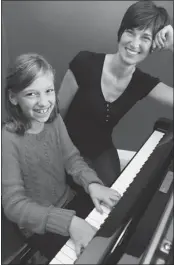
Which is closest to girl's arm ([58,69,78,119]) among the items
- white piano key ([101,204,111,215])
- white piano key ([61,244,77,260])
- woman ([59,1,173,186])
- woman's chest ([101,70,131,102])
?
woman ([59,1,173,186])

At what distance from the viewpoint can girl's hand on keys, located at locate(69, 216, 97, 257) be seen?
0.80m

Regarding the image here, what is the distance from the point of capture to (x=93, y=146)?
1.21m

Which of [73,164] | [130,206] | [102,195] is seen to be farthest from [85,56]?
[130,206]

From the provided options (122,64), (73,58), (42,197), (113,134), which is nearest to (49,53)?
(73,58)

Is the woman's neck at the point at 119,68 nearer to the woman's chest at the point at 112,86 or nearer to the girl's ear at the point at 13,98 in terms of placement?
the woman's chest at the point at 112,86

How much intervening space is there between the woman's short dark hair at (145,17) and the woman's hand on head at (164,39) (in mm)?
14

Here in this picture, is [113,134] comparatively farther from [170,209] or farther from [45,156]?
[170,209]

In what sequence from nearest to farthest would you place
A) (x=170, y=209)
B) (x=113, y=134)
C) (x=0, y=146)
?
1. (x=170, y=209)
2. (x=0, y=146)
3. (x=113, y=134)

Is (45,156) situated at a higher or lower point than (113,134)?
lower

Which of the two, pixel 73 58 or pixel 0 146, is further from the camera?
pixel 73 58

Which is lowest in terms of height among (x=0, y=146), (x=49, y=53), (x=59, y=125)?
(x=0, y=146)

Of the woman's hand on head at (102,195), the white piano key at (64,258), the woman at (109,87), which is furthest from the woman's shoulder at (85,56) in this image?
the white piano key at (64,258)

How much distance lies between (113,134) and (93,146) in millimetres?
106

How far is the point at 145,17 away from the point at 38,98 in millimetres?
394
